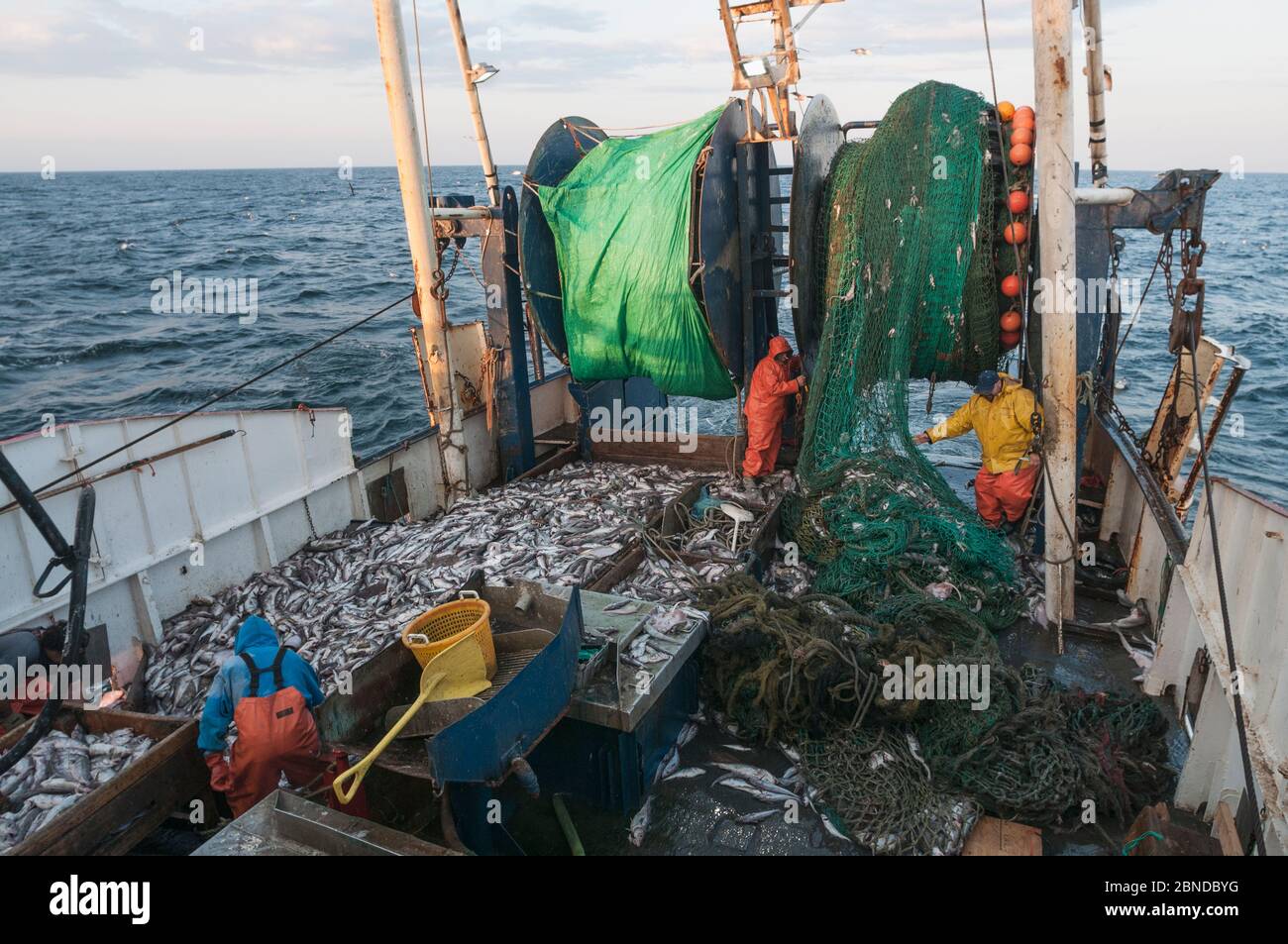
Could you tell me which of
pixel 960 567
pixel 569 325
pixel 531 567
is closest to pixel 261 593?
pixel 531 567

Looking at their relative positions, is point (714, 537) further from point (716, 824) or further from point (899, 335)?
point (716, 824)

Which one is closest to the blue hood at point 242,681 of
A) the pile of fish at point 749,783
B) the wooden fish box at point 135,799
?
the wooden fish box at point 135,799

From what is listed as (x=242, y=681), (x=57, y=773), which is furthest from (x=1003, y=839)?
(x=57, y=773)

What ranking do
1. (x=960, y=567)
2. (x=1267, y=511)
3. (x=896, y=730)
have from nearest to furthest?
(x=1267, y=511) < (x=896, y=730) < (x=960, y=567)

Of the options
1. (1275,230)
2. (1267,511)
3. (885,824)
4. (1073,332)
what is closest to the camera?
(1267,511)

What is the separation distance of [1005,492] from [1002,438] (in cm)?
69

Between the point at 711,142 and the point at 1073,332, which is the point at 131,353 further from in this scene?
the point at 1073,332

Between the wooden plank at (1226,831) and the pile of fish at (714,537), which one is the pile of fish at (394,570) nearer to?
the pile of fish at (714,537)

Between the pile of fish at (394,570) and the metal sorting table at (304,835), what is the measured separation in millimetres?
2934

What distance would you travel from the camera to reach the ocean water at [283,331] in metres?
21.4

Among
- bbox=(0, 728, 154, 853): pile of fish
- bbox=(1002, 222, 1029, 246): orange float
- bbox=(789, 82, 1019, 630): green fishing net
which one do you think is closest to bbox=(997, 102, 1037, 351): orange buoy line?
bbox=(1002, 222, 1029, 246): orange float

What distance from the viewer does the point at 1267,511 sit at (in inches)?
179

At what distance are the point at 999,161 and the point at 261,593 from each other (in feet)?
29.2

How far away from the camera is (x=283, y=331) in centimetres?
2956
